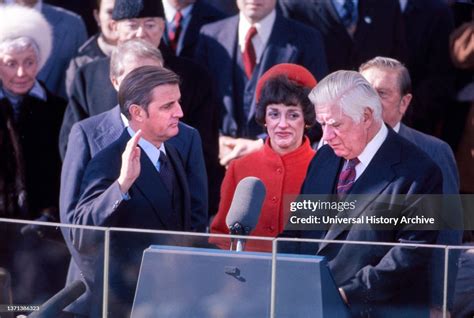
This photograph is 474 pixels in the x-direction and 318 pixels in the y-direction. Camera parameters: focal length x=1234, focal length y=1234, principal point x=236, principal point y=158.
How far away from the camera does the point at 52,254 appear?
11.2 ft

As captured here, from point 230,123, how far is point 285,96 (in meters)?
0.72

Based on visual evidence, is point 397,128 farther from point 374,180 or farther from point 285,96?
point 374,180

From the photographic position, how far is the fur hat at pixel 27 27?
488 cm

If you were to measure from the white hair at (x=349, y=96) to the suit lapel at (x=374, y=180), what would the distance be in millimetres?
102

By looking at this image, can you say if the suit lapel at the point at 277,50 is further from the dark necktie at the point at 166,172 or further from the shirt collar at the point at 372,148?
the shirt collar at the point at 372,148

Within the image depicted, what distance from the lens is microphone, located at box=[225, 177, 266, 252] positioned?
308 centimetres

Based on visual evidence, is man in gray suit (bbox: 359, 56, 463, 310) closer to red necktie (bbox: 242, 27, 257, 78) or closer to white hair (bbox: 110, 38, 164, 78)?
red necktie (bbox: 242, 27, 257, 78)

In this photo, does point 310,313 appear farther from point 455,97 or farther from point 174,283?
point 455,97

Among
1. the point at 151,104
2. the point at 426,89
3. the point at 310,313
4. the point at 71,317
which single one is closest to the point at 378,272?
the point at 310,313

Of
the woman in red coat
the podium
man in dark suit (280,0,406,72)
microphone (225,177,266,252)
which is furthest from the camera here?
man in dark suit (280,0,406,72)

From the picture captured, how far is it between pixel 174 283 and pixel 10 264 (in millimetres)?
617

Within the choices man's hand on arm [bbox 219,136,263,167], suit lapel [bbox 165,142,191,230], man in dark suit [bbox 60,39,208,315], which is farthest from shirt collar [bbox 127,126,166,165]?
man's hand on arm [bbox 219,136,263,167]

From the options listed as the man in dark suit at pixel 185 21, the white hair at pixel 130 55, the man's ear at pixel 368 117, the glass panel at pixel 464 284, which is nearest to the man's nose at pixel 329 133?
the man's ear at pixel 368 117

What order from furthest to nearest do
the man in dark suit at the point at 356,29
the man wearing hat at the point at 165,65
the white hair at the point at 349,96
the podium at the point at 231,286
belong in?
the man in dark suit at the point at 356,29, the man wearing hat at the point at 165,65, the white hair at the point at 349,96, the podium at the point at 231,286
